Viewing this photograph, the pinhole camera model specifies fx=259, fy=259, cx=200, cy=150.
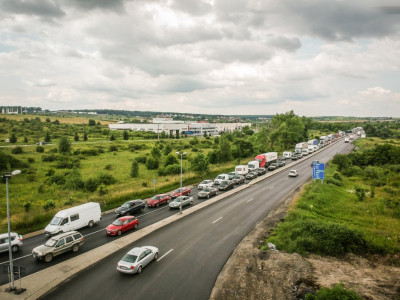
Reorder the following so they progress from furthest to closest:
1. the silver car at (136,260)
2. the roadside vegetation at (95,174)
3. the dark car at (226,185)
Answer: the dark car at (226,185) → the roadside vegetation at (95,174) → the silver car at (136,260)

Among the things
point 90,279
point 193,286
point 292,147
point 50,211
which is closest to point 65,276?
point 90,279

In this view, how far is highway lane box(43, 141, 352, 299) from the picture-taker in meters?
15.5

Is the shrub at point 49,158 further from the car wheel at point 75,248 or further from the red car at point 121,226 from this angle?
the car wheel at point 75,248

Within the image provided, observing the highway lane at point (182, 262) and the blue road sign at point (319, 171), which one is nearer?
the highway lane at point (182, 262)

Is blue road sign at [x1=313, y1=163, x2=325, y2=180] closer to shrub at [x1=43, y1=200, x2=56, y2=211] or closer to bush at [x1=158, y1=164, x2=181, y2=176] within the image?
bush at [x1=158, y1=164, x2=181, y2=176]

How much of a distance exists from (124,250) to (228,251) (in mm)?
8577

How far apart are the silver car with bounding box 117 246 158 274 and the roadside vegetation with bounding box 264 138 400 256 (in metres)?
10.5

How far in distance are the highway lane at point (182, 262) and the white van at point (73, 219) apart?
7.39m

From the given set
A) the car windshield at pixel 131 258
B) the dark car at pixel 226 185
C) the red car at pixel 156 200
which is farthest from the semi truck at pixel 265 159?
the car windshield at pixel 131 258

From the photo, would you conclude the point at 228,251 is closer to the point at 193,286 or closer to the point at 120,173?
the point at 193,286

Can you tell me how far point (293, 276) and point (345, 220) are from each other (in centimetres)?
1512

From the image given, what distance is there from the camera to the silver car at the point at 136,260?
17.1 m

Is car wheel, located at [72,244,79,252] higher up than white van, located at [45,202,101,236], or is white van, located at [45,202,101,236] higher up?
white van, located at [45,202,101,236]

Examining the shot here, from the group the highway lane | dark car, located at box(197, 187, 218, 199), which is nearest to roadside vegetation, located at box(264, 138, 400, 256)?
the highway lane
